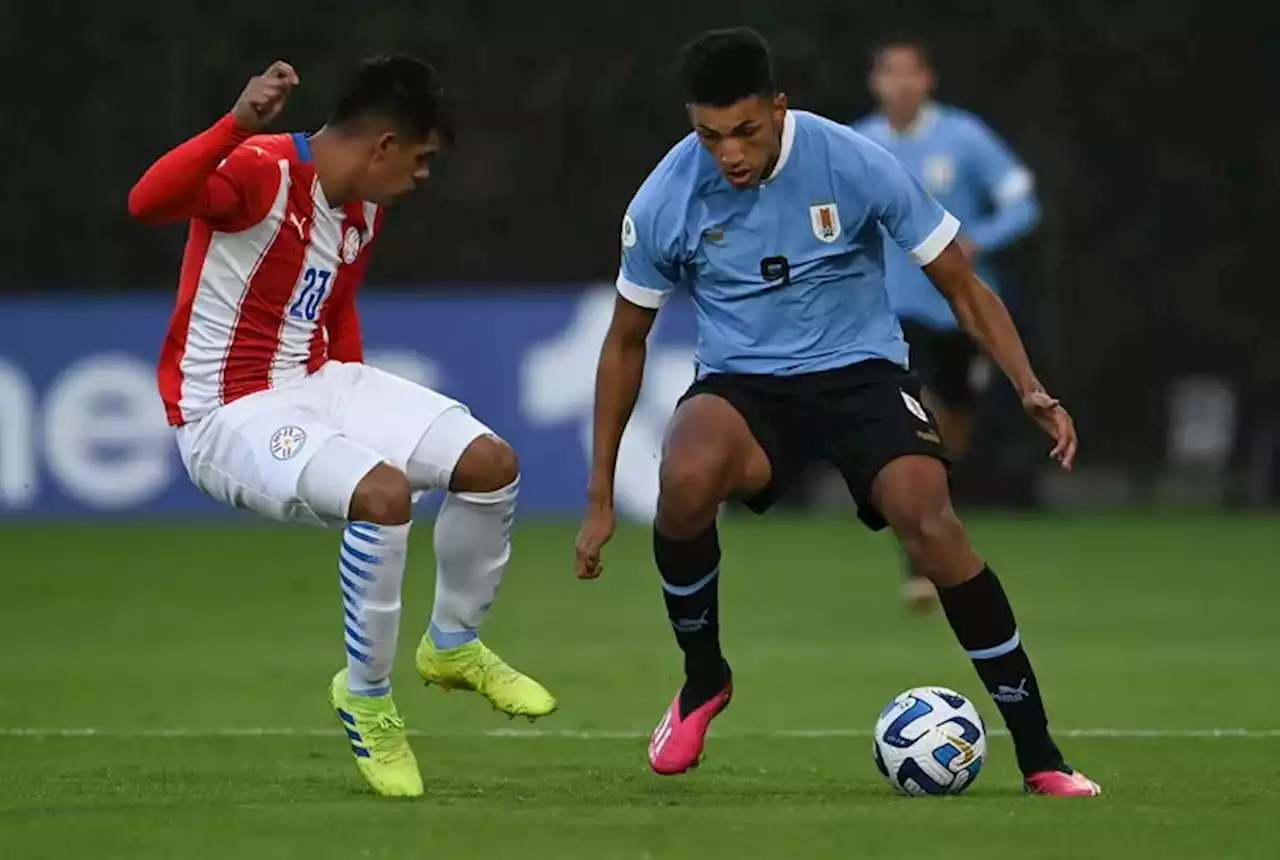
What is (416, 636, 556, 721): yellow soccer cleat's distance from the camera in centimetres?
748

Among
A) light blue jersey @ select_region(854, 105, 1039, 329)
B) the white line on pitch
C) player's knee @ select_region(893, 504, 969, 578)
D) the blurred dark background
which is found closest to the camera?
player's knee @ select_region(893, 504, 969, 578)

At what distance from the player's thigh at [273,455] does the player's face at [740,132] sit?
122cm

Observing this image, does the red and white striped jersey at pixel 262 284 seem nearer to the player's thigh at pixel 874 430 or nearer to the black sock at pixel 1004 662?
the player's thigh at pixel 874 430

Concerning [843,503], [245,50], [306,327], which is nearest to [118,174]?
[245,50]

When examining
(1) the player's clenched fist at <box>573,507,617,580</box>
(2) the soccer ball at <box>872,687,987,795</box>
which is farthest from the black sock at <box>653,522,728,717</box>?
(2) the soccer ball at <box>872,687,987,795</box>

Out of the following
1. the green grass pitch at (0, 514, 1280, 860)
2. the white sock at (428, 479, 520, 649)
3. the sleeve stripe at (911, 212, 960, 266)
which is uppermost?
the sleeve stripe at (911, 212, 960, 266)

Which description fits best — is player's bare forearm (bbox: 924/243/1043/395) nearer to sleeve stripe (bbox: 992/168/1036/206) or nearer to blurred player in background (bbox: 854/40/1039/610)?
blurred player in background (bbox: 854/40/1039/610)

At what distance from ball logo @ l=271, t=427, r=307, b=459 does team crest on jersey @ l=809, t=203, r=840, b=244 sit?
1499 millimetres

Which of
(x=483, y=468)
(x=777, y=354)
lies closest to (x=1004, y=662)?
(x=777, y=354)

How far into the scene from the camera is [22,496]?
1518 cm

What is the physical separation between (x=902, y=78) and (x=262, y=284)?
5.57 meters

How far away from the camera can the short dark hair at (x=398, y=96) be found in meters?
7.20

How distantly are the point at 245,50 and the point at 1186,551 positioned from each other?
625 cm

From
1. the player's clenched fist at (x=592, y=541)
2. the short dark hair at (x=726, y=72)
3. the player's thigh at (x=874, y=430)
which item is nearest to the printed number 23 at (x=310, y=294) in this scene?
the player's clenched fist at (x=592, y=541)
